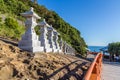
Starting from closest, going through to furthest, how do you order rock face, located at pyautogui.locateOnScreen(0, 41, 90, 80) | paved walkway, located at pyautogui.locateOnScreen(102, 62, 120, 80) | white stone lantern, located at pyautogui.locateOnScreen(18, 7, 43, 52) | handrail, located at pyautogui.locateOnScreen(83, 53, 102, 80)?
handrail, located at pyautogui.locateOnScreen(83, 53, 102, 80)
rock face, located at pyautogui.locateOnScreen(0, 41, 90, 80)
white stone lantern, located at pyautogui.locateOnScreen(18, 7, 43, 52)
paved walkway, located at pyautogui.locateOnScreen(102, 62, 120, 80)

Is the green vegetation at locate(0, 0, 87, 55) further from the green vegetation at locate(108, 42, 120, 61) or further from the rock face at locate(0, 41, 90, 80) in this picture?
the rock face at locate(0, 41, 90, 80)

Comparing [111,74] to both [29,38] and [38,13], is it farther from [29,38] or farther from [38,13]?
[38,13]

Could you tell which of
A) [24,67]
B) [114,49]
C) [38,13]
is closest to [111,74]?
[24,67]

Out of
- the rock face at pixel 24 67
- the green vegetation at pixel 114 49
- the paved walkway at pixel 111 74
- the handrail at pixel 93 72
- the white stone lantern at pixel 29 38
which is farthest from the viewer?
the green vegetation at pixel 114 49

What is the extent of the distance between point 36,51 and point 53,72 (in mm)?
1470

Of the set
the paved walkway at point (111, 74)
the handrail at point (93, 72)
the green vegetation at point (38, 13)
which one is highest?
the green vegetation at point (38, 13)

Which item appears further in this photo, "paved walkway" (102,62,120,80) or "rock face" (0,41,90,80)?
"paved walkway" (102,62,120,80)

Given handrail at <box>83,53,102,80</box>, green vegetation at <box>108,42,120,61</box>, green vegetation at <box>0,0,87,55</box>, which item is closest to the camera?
handrail at <box>83,53,102,80</box>

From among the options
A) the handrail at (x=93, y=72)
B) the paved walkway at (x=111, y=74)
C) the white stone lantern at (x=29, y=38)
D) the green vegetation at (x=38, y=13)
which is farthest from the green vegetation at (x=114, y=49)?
the handrail at (x=93, y=72)

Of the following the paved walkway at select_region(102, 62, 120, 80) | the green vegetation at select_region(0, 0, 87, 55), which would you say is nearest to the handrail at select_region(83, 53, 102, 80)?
the paved walkway at select_region(102, 62, 120, 80)

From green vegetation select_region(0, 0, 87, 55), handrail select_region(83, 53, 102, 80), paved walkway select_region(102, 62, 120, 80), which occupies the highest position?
green vegetation select_region(0, 0, 87, 55)

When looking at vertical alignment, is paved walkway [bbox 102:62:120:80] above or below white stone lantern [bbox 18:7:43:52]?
below

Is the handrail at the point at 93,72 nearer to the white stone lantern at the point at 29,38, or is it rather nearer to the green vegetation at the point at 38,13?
the white stone lantern at the point at 29,38

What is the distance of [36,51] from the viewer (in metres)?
5.85
